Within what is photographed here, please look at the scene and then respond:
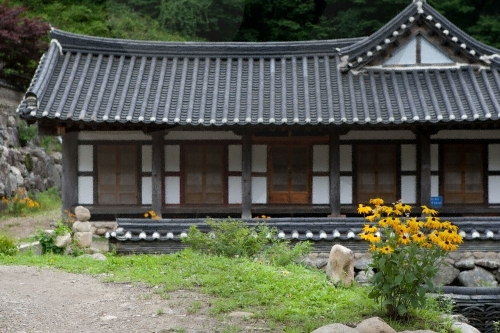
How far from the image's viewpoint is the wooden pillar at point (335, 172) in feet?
59.7

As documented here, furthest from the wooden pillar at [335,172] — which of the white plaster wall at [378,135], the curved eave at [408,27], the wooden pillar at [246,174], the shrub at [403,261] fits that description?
the shrub at [403,261]

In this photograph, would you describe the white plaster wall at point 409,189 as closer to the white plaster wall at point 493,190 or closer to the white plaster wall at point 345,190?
the white plaster wall at point 345,190

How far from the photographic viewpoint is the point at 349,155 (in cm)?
1878

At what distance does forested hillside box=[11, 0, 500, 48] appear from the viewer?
38781 millimetres

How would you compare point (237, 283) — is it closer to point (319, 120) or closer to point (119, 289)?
point (119, 289)

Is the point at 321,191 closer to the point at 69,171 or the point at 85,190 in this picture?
the point at 85,190

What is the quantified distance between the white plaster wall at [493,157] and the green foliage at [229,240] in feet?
28.8

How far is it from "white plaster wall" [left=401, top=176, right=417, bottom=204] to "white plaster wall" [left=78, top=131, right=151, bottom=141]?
796 centimetres

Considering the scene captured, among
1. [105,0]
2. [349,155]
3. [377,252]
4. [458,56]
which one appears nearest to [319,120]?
[349,155]

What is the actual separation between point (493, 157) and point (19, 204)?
1724 centimetres

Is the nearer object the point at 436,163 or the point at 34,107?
the point at 34,107

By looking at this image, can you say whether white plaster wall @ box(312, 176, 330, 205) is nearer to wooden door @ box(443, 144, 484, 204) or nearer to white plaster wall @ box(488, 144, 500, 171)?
wooden door @ box(443, 144, 484, 204)

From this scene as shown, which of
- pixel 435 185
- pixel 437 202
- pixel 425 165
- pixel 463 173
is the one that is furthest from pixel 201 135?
pixel 463 173

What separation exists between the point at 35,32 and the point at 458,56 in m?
18.6
